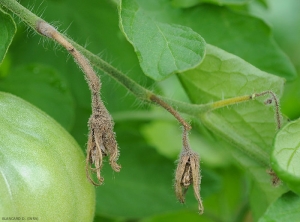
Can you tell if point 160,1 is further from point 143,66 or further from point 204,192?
point 204,192

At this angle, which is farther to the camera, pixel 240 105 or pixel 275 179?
pixel 240 105

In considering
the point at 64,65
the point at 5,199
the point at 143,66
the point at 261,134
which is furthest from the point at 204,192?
the point at 5,199

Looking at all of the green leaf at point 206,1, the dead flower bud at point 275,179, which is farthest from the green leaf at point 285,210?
the green leaf at point 206,1

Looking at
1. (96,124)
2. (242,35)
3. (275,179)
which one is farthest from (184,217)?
(96,124)

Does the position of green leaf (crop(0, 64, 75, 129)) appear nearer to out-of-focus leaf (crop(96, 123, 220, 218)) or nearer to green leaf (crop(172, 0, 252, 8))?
out-of-focus leaf (crop(96, 123, 220, 218))

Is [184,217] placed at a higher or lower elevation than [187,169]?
lower

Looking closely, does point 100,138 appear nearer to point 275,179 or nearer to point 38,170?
point 38,170

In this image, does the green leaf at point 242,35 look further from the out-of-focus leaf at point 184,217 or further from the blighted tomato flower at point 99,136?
the out-of-focus leaf at point 184,217
